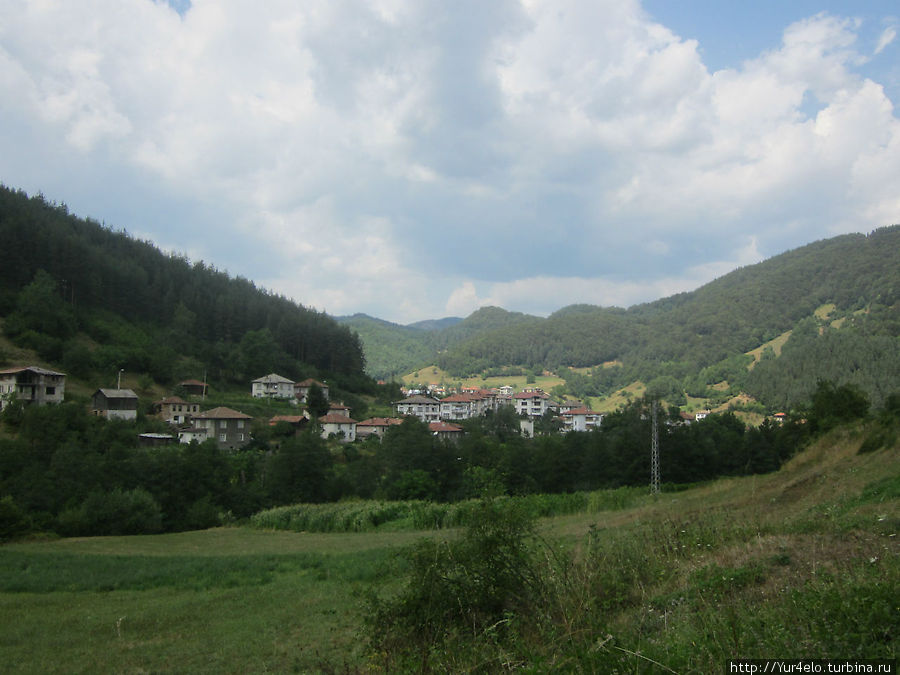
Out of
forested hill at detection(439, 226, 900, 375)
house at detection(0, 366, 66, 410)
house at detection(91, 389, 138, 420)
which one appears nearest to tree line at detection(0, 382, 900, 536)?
house at detection(0, 366, 66, 410)

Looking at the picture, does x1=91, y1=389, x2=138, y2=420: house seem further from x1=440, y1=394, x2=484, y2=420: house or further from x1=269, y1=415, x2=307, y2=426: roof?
x1=440, y1=394, x2=484, y2=420: house

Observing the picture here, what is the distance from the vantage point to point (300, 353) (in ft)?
312

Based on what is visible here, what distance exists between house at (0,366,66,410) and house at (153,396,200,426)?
8.68 m

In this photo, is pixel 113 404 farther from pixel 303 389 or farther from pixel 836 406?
pixel 836 406

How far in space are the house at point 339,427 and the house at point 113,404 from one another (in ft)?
64.8

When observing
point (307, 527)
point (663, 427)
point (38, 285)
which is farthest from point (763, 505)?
point (38, 285)

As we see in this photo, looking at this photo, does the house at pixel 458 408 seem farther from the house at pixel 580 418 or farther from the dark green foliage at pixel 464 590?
the dark green foliage at pixel 464 590

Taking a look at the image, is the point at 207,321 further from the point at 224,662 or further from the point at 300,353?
the point at 224,662

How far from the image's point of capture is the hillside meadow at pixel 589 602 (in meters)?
4.17

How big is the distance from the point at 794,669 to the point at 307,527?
30.1 metres

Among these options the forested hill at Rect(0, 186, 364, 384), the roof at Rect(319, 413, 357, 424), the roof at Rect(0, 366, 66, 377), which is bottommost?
the roof at Rect(319, 413, 357, 424)

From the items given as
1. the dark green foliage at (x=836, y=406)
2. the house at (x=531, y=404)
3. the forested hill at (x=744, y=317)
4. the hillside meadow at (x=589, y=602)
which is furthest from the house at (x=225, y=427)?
the forested hill at (x=744, y=317)

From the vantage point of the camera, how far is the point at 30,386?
151 feet

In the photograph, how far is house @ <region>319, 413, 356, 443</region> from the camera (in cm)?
6228
